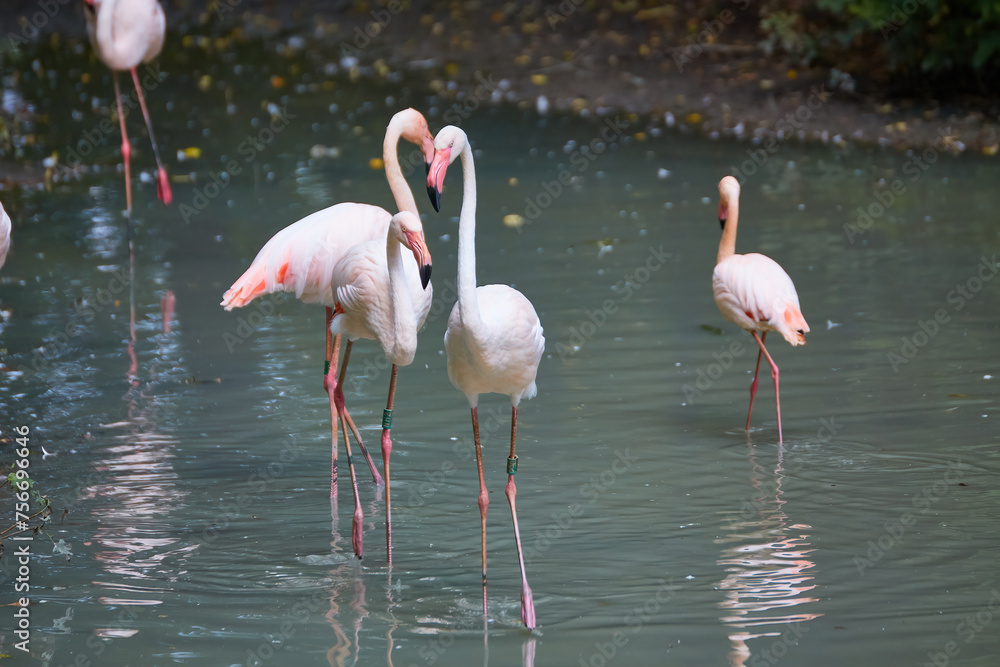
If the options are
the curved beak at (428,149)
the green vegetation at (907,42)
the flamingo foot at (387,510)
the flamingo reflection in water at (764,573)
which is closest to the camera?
the flamingo reflection in water at (764,573)

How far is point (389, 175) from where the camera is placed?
4871mm

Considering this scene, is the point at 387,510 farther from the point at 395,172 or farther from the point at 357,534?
the point at 395,172

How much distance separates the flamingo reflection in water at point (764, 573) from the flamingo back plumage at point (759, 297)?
0.85m

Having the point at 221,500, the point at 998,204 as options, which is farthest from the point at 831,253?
the point at 221,500

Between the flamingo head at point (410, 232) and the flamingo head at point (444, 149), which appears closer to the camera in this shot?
the flamingo head at point (410, 232)

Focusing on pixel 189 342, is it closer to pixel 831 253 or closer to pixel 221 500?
pixel 221 500

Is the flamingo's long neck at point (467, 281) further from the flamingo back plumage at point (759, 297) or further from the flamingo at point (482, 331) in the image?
the flamingo back plumage at point (759, 297)

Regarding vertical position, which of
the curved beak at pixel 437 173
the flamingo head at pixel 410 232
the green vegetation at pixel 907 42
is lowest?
the flamingo head at pixel 410 232

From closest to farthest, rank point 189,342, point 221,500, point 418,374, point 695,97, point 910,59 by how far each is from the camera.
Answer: point 221,500, point 418,374, point 189,342, point 910,59, point 695,97

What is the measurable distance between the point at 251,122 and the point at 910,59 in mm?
6600

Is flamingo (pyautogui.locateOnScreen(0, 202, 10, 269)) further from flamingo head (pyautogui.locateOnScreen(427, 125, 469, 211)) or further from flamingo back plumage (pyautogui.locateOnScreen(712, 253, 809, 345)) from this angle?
flamingo back plumage (pyautogui.locateOnScreen(712, 253, 809, 345))

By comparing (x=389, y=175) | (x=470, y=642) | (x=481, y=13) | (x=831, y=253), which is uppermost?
(x=481, y=13)

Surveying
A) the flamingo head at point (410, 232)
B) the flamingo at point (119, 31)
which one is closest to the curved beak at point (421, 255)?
the flamingo head at point (410, 232)

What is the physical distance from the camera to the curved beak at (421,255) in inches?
143
